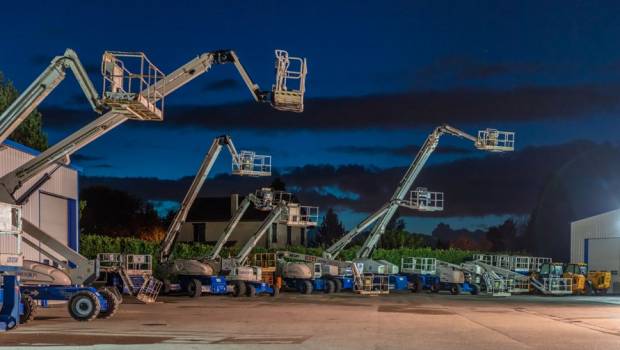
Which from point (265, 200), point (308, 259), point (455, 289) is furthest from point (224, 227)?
point (265, 200)

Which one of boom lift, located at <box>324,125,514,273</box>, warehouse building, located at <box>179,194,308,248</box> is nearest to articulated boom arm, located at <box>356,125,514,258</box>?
boom lift, located at <box>324,125,514,273</box>

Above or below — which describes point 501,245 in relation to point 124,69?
below

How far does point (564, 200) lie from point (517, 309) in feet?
193

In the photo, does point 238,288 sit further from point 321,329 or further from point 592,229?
point 592,229

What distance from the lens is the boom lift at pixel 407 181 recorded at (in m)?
49.1

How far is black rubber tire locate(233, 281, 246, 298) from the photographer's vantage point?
44.1 m

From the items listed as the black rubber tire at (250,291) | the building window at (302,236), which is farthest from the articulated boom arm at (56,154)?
the building window at (302,236)

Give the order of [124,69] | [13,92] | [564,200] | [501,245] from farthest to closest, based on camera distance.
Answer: [501,245]
[564,200]
[13,92]
[124,69]

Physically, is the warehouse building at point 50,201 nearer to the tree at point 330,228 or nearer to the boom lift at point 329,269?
the boom lift at point 329,269

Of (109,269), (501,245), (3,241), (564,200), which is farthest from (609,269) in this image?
(501,245)

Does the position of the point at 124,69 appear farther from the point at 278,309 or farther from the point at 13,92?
the point at 13,92

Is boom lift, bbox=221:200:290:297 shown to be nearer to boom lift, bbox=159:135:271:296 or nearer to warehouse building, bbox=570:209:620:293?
boom lift, bbox=159:135:271:296

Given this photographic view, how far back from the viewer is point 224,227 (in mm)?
82750

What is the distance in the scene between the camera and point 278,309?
32281 millimetres
